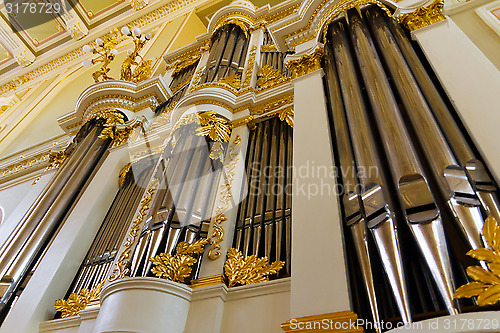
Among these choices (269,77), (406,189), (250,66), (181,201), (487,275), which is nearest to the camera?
(487,275)

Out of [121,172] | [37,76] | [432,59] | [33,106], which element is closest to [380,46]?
[432,59]

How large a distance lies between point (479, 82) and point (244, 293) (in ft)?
6.95

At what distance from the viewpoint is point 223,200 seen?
3369mm

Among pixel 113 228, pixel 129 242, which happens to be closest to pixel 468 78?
pixel 129 242

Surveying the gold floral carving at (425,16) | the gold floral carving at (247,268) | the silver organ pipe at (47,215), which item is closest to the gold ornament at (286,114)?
the gold floral carving at (425,16)

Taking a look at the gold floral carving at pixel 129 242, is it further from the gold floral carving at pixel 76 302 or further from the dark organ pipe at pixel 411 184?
the dark organ pipe at pixel 411 184

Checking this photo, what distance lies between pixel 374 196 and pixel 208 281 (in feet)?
4.20

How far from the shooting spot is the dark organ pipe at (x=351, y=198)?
1.91m

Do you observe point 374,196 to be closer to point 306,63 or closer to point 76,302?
point 306,63

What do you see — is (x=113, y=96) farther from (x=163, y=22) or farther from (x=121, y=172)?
(x=163, y=22)

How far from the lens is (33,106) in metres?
8.74

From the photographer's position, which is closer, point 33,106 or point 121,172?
point 121,172

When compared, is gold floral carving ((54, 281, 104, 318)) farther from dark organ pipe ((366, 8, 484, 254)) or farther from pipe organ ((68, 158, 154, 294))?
dark organ pipe ((366, 8, 484, 254))

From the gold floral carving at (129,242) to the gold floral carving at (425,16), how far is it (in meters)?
2.90
